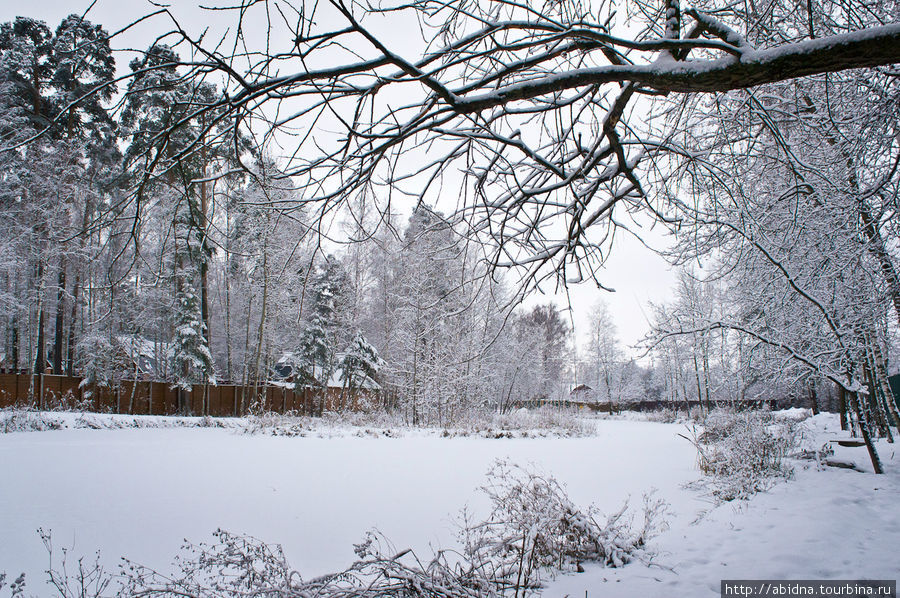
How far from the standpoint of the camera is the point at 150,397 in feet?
51.3

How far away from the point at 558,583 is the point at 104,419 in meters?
12.8

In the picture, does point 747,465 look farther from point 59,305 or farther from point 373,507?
point 59,305

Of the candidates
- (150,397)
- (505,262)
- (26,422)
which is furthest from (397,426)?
(505,262)

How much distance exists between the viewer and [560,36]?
5.15 ft

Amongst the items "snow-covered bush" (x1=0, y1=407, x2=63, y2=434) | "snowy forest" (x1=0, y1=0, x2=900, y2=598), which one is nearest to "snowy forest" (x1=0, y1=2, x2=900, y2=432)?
"snowy forest" (x1=0, y1=0, x2=900, y2=598)

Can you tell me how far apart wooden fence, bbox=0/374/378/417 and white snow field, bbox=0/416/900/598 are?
5621 mm

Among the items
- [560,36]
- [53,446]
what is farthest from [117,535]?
[53,446]

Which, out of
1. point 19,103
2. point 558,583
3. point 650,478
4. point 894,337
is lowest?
point 650,478

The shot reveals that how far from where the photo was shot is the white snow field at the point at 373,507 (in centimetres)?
267

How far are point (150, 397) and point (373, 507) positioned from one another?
14463mm

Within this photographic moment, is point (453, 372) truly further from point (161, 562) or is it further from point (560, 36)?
point (560, 36)

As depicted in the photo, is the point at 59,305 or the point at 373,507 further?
the point at 59,305

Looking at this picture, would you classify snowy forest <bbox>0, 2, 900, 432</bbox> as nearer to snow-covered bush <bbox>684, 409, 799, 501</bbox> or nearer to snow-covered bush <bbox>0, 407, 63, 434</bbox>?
snow-covered bush <bbox>684, 409, 799, 501</bbox>

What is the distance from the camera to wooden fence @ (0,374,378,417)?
13.2 meters
